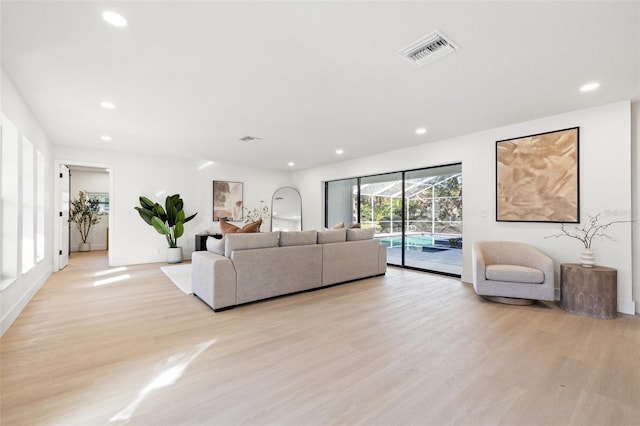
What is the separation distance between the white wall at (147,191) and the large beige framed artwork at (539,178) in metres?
6.03

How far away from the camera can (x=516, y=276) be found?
328 cm

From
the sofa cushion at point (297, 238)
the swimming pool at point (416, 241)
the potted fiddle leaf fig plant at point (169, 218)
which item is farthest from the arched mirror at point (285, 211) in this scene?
the sofa cushion at point (297, 238)

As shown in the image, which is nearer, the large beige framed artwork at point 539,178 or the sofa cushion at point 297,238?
the large beige framed artwork at point 539,178

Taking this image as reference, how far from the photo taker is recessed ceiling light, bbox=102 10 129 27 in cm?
178

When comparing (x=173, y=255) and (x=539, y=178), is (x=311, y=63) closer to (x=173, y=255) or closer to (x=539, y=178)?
(x=539, y=178)

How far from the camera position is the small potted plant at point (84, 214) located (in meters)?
7.64

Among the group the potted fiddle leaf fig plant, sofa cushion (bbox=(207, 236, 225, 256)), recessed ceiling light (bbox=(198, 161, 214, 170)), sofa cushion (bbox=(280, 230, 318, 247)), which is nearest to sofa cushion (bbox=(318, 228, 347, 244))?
sofa cushion (bbox=(280, 230, 318, 247))

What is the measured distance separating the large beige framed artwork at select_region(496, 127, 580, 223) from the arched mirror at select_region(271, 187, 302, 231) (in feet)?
17.0

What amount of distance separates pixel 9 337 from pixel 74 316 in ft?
1.71

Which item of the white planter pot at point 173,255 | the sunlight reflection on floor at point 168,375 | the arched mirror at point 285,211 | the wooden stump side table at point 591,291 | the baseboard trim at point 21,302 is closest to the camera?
the sunlight reflection on floor at point 168,375

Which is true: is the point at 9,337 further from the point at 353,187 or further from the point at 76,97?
the point at 353,187

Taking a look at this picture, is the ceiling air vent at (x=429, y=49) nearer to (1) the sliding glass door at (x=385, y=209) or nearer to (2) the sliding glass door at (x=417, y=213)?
(2) the sliding glass door at (x=417, y=213)

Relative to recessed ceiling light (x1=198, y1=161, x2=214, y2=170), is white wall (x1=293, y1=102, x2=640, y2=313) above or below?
below

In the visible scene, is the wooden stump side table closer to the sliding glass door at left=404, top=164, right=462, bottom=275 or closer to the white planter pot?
the sliding glass door at left=404, top=164, right=462, bottom=275
